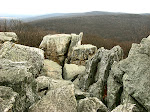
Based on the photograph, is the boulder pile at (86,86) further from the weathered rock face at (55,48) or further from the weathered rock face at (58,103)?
the weathered rock face at (55,48)

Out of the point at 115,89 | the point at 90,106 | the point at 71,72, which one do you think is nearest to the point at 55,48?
the point at 71,72

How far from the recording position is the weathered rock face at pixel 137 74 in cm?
561

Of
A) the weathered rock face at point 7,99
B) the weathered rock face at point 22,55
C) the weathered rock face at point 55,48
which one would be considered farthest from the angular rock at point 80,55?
the weathered rock face at point 7,99

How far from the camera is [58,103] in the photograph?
5551 millimetres

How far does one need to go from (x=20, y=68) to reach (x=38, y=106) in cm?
167

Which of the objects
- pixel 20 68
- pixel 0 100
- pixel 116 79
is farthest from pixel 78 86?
pixel 0 100

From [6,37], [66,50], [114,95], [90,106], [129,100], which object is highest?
[6,37]

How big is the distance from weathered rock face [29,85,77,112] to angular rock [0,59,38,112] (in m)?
0.40

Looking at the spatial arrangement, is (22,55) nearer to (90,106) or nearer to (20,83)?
(20,83)

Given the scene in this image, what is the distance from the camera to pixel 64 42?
14477 mm

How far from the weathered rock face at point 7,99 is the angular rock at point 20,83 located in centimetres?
36

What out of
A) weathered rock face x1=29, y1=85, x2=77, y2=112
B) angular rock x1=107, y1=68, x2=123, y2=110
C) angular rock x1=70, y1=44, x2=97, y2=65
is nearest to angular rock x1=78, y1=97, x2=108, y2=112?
weathered rock face x1=29, y1=85, x2=77, y2=112

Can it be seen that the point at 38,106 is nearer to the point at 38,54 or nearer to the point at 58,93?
the point at 58,93

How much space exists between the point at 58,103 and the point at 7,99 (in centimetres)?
174
